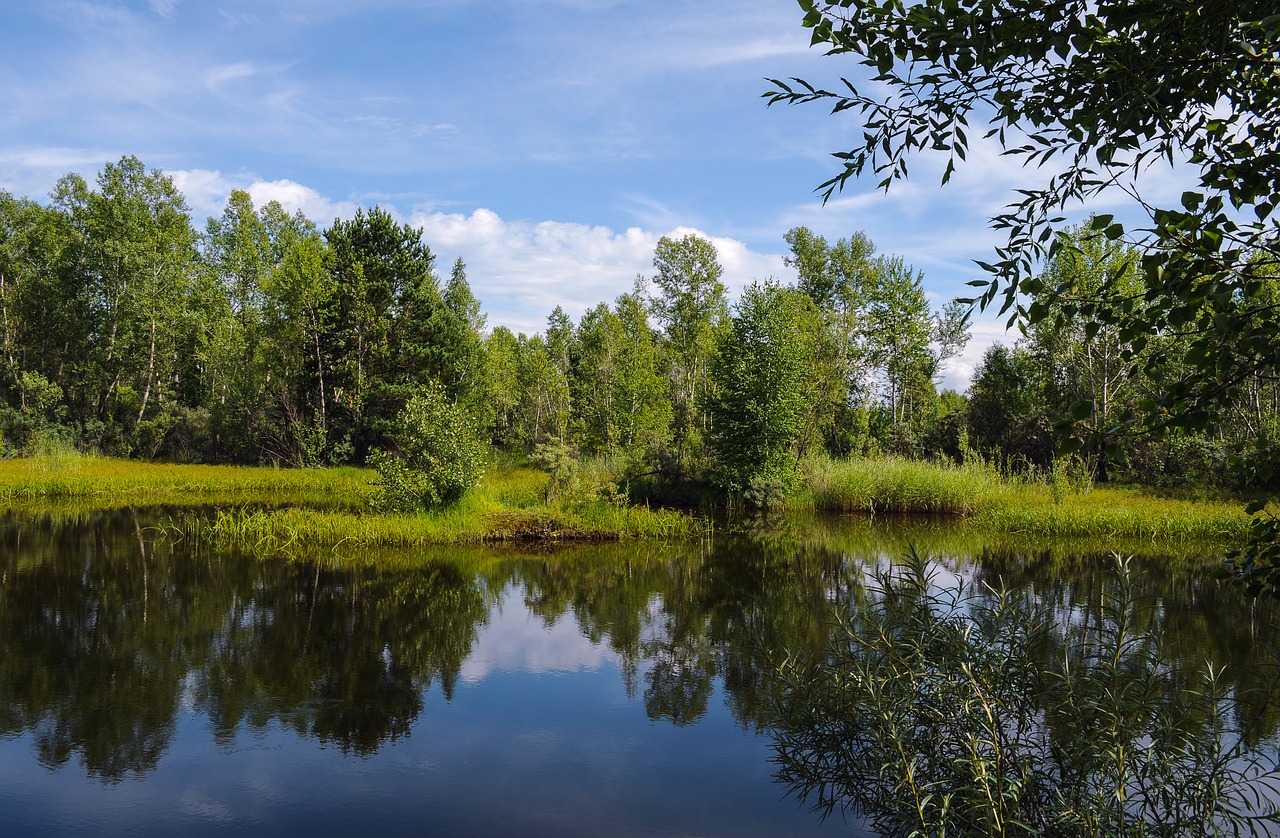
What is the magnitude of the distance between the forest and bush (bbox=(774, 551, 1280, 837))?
20369mm

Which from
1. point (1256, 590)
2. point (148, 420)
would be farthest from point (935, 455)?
point (148, 420)

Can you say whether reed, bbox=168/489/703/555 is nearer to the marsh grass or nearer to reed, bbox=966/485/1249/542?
the marsh grass

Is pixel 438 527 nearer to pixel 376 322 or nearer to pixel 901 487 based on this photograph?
pixel 901 487

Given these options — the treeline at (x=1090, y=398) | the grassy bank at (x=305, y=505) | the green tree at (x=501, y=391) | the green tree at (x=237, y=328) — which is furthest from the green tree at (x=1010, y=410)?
the green tree at (x=237, y=328)

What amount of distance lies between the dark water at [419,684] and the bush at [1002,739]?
69cm

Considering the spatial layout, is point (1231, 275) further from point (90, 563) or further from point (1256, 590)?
point (90, 563)

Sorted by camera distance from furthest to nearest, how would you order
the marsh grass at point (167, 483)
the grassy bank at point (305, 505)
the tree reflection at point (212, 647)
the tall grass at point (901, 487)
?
the marsh grass at point (167, 483)
the tall grass at point (901, 487)
the grassy bank at point (305, 505)
the tree reflection at point (212, 647)

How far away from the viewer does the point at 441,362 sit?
124 feet

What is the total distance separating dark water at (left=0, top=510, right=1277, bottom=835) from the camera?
265 inches

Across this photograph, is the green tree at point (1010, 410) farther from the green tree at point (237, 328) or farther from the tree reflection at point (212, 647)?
the green tree at point (237, 328)

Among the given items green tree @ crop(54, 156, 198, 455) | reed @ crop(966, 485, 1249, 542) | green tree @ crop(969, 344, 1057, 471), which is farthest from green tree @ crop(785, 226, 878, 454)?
green tree @ crop(54, 156, 198, 455)

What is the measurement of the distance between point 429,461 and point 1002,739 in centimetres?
1714

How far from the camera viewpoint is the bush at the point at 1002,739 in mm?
4918

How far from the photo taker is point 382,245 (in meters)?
37.4
